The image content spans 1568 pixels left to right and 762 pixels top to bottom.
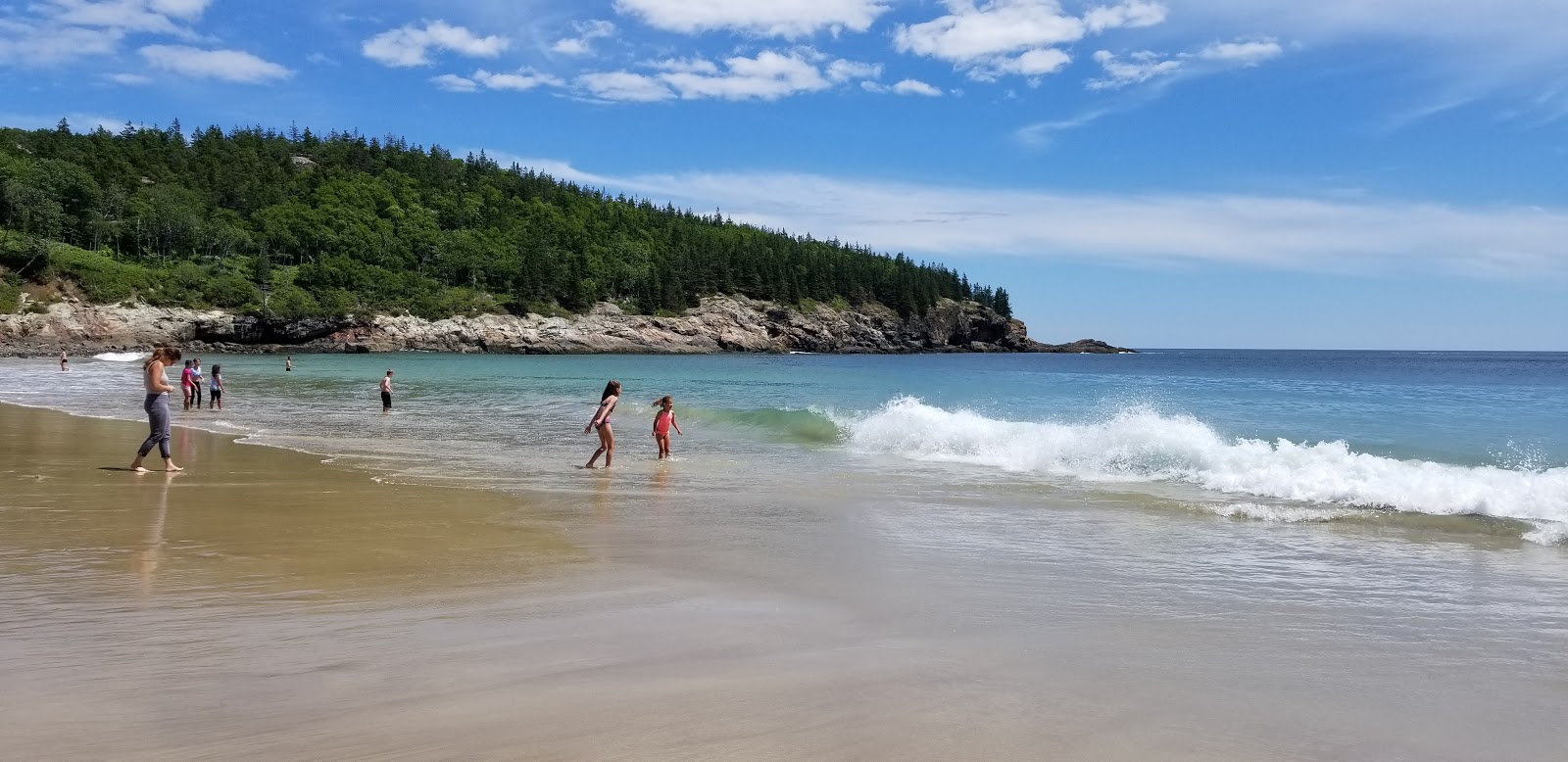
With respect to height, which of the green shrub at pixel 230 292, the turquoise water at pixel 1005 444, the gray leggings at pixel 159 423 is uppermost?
the green shrub at pixel 230 292

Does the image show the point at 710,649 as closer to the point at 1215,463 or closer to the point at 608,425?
the point at 608,425

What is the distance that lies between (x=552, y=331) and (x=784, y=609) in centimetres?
11683

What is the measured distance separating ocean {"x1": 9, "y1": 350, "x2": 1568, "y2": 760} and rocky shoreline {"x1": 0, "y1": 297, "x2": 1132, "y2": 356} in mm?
87926

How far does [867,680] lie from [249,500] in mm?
9161

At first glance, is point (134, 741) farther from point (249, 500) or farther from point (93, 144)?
point (93, 144)

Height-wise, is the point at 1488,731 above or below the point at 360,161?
below

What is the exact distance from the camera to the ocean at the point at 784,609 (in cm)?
438

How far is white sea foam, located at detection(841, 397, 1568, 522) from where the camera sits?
1220cm

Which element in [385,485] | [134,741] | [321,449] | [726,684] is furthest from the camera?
[321,449]

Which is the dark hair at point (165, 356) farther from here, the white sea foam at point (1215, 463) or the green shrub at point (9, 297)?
the green shrub at point (9, 297)

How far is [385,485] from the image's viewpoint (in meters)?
12.9

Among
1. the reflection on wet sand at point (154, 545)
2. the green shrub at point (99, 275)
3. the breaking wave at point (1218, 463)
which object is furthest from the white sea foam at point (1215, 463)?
the green shrub at point (99, 275)

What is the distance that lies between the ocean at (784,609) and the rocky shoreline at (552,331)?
8793cm

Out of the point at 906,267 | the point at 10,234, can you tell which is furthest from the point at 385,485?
the point at 906,267
